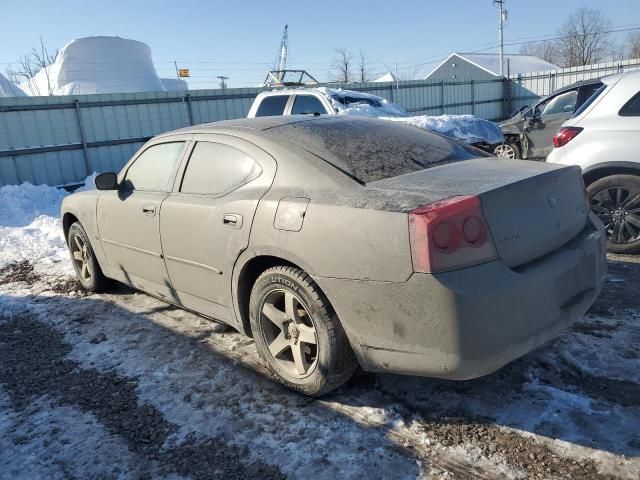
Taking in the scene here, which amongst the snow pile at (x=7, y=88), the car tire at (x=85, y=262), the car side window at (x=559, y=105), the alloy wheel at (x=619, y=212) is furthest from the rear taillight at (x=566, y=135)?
the snow pile at (x=7, y=88)

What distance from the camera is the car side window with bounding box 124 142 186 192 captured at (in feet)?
13.0

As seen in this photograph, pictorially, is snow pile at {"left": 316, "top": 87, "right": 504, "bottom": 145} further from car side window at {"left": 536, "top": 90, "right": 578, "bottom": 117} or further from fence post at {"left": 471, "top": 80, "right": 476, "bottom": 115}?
fence post at {"left": 471, "top": 80, "right": 476, "bottom": 115}

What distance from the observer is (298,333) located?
9.69ft

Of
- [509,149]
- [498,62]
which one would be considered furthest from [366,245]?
[498,62]

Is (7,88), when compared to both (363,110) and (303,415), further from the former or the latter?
(303,415)

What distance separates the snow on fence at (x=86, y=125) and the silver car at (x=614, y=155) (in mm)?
11066

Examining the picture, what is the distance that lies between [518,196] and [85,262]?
4.35m

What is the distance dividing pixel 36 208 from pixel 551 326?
10135mm

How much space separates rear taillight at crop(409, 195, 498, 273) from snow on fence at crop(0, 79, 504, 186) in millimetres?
11596

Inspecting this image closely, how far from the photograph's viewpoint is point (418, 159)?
10.8 feet

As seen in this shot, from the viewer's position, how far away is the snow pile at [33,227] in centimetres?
691

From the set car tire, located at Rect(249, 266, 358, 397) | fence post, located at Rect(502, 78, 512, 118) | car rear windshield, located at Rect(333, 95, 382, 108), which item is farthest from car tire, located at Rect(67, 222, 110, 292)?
fence post, located at Rect(502, 78, 512, 118)

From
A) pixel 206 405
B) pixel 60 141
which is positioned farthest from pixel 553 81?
pixel 206 405

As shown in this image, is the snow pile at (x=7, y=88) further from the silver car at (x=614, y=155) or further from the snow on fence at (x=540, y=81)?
the silver car at (x=614, y=155)
